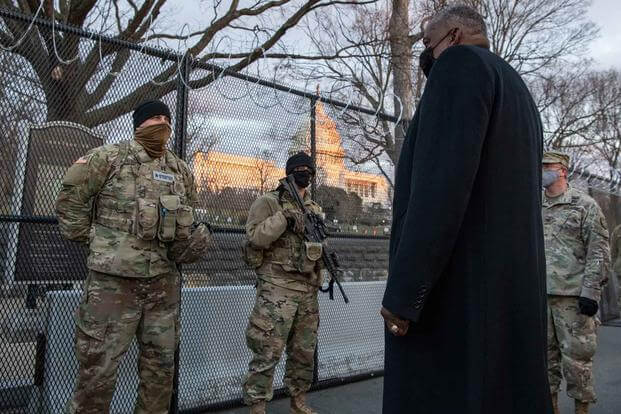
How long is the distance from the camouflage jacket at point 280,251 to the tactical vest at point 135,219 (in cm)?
70

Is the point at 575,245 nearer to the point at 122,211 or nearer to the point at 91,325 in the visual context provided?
the point at 122,211

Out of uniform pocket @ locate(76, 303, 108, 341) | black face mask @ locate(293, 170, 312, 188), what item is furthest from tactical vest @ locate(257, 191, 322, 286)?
uniform pocket @ locate(76, 303, 108, 341)

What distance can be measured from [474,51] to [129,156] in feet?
6.89

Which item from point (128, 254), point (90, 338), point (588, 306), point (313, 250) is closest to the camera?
point (90, 338)

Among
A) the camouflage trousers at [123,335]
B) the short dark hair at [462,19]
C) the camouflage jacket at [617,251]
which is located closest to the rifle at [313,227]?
the camouflage trousers at [123,335]

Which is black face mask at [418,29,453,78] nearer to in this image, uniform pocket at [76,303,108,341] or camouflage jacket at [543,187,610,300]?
uniform pocket at [76,303,108,341]

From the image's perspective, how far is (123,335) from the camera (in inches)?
111

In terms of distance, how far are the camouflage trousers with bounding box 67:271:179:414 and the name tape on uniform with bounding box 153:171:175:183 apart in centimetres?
58

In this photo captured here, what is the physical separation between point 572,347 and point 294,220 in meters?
2.23

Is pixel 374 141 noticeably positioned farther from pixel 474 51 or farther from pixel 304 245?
pixel 474 51

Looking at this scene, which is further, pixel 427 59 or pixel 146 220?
pixel 146 220

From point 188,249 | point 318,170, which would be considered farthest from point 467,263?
point 318,170

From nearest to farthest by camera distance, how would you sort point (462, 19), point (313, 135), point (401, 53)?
point (462, 19), point (313, 135), point (401, 53)

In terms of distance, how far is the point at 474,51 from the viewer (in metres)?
1.67
